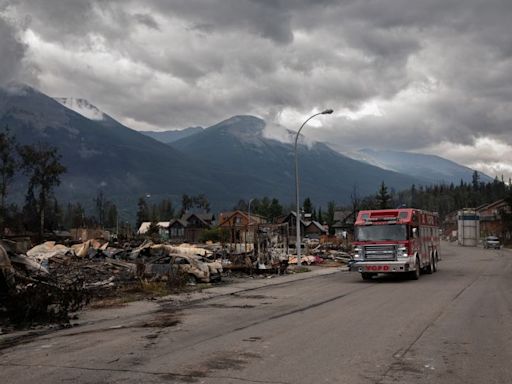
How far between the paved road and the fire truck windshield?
23.5ft

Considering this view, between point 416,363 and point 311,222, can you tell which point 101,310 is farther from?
point 311,222

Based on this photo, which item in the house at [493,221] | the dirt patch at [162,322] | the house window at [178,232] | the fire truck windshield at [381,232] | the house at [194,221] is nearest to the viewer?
the dirt patch at [162,322]

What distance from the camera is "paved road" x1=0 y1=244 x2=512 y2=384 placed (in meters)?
7.55

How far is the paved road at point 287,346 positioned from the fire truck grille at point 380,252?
6.89 meters

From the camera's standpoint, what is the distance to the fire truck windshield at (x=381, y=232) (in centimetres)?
2353

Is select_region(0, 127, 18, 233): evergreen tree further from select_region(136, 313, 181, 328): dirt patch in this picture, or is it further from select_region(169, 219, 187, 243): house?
select_region(169, 219, 187, 243): house

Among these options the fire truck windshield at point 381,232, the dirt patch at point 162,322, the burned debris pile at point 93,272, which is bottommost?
the dirt patch at point 162,322

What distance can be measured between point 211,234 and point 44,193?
2283cm

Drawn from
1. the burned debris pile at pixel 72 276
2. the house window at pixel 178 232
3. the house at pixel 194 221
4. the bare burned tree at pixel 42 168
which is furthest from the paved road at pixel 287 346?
the house window at pixel 178 232

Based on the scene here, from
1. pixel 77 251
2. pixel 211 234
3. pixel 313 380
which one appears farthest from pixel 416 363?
pixel 211 234

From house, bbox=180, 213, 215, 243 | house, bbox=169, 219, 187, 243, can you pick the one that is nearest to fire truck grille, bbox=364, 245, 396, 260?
house, bbox=180, 213, 215, 243

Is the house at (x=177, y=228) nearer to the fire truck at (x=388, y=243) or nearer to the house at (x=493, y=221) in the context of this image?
the house at (x=493, y=221)

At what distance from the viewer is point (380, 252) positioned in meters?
23.6

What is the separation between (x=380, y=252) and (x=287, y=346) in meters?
14.9
